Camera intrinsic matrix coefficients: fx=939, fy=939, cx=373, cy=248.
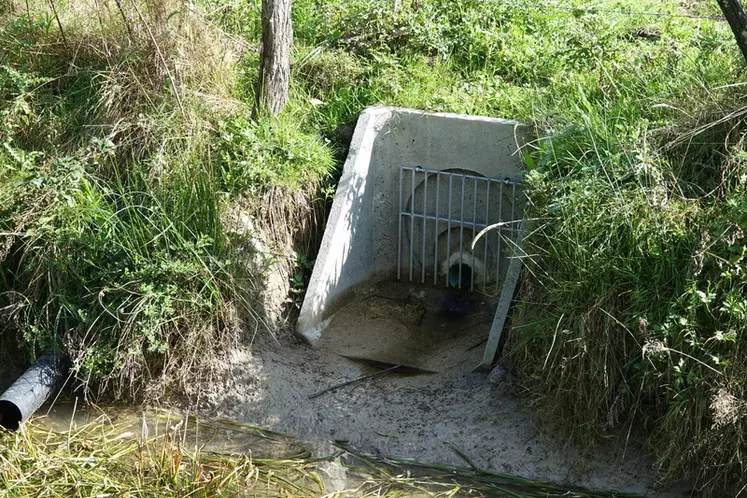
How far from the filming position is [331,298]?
6918 mm

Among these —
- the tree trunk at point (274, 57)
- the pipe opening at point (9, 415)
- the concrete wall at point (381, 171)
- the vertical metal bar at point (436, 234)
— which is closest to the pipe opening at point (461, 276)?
the vertical metal bar at point (436, 234)

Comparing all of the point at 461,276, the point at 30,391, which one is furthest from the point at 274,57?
A: the point at 30,391

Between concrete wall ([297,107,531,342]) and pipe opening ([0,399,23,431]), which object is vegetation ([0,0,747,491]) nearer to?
concrete wall ([297,107,531,342])

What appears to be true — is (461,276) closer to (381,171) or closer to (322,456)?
(381,171)

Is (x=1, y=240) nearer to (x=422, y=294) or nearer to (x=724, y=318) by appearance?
(x=422, y=294)

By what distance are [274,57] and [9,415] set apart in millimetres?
3123

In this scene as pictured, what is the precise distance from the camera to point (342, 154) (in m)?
7.23

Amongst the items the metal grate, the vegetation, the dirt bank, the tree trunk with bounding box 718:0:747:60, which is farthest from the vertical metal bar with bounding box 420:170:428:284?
the tree trunk with bounding box 718:0:747:60

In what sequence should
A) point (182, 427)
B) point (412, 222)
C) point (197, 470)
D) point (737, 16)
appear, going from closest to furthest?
1. point (737, 16)
2. point (197, 470)
3. point (182, 427)
4. point (412, 222)

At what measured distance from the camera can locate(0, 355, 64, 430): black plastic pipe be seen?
18.9ft

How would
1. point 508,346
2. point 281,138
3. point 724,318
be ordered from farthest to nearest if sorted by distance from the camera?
point 281,138, point 508,346, point 724,318

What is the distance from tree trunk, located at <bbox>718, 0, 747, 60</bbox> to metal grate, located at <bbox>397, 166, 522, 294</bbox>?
2.00 meters

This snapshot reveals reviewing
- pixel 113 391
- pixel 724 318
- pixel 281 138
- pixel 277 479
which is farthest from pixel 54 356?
pixel 724 318

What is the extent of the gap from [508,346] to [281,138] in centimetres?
229
